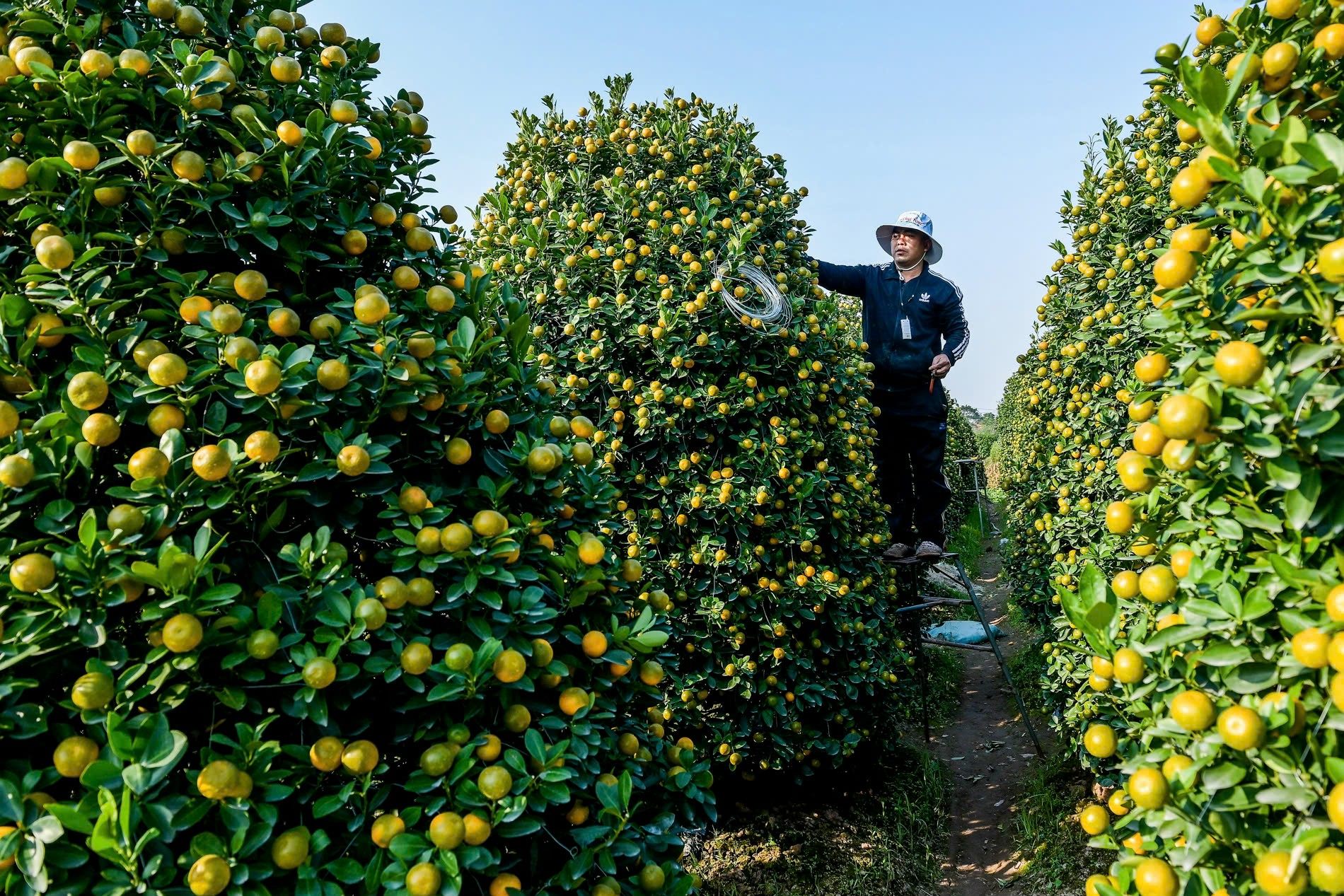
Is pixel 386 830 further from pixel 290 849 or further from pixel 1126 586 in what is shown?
pixel 1126 586

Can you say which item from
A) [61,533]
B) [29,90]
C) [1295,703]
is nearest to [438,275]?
[29,90]

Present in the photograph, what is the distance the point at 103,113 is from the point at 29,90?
6.1 inches

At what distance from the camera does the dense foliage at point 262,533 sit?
1.17 m

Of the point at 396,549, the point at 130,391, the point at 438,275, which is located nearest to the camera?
the point at 130,391

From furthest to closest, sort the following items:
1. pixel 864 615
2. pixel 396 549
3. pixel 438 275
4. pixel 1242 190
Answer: pixel 864 615
pixel 438 275
pixel 396 549
pixel 1242 190

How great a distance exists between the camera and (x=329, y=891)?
3.98ft

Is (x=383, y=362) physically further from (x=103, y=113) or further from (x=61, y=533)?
(x=103, y=113)

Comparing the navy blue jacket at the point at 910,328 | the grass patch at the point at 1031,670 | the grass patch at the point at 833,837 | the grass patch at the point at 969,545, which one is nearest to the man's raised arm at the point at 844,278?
the navy blue jacket at the point at 910,328

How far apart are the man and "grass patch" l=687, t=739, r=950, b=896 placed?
5.34 feet

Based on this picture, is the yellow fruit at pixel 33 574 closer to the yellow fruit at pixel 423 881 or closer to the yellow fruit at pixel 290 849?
the yellow fruit at pixel 290 849

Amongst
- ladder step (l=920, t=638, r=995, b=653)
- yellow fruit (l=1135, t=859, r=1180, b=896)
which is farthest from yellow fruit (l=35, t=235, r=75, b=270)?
ladder step (l=920, t=638, r=995, b=653)

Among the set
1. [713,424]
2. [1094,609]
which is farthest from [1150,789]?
[713,424]

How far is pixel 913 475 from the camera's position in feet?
18.7

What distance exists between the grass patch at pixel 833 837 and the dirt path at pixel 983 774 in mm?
135
